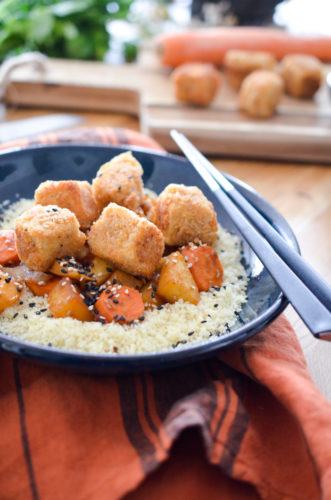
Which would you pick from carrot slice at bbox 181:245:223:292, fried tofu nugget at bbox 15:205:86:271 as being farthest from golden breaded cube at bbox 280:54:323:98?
fried tofu nugget at bbox 15:205:86:271

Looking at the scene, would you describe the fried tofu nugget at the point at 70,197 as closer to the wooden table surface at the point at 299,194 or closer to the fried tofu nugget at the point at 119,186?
the fried tofu nugget at the point at 119,186

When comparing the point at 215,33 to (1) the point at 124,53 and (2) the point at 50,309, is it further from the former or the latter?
(2) the point at 50,309

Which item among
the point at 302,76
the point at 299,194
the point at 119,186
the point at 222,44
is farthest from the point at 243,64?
the point at 119,186

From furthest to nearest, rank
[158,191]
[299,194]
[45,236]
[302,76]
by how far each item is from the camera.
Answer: [302,76], [299,194], [158,191], [45,236]

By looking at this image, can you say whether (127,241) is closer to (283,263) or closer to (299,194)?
(283,263)

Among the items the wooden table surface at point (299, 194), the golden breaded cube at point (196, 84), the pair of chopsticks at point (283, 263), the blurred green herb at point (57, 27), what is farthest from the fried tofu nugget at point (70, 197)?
the blurred green herb at point (57, 27)

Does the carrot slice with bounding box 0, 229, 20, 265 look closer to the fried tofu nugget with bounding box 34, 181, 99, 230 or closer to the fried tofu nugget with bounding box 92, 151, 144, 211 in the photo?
the fried tofu nugget with bounding box 34, 181, 99, 230
